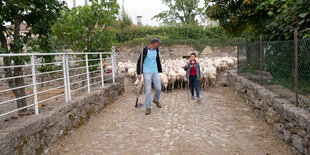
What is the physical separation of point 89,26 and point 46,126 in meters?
5.20

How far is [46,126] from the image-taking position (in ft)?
12.1

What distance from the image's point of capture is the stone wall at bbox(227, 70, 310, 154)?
3338 millimetres

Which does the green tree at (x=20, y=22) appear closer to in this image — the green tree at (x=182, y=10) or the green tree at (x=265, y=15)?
the green tree at (x=265, y=15)

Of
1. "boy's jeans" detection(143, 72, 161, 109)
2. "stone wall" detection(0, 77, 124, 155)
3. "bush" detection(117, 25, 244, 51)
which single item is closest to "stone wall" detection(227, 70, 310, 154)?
"boy's jeans" detection(143, 72, 161, 109)

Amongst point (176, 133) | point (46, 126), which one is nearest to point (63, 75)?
point (46, 126)

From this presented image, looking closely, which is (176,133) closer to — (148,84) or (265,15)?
(148,84)

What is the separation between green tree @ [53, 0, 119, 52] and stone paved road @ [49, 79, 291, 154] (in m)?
2.54

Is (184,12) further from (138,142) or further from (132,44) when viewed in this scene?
(138,142)

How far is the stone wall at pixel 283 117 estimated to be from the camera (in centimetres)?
334

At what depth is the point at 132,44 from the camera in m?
24.7

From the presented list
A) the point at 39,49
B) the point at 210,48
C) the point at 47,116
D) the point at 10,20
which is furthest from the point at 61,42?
the point at 210,48

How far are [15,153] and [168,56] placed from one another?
21.9 meters

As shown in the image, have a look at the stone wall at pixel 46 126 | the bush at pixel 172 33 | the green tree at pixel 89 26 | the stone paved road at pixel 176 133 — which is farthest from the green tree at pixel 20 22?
the bush at pixel 172 33

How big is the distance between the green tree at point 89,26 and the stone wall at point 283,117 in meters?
5.08
